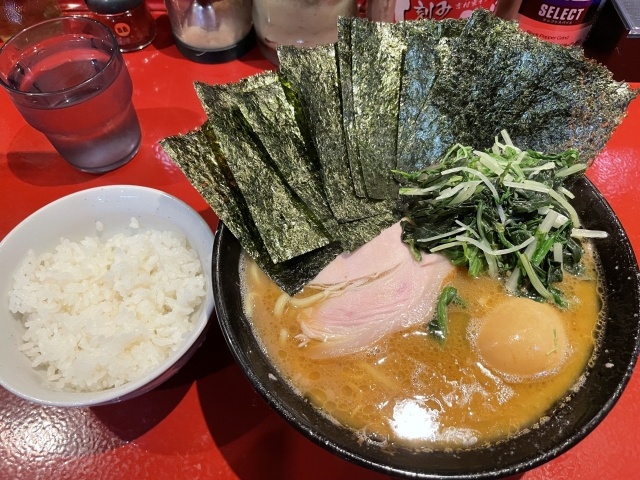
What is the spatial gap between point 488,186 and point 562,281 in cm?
34

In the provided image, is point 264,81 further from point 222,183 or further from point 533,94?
point 533,94

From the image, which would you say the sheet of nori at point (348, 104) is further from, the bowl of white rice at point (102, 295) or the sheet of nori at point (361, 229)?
the bowl of white rice at point (102, 295)

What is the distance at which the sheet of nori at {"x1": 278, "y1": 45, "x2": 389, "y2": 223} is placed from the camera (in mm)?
1330

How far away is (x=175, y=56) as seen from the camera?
219cm

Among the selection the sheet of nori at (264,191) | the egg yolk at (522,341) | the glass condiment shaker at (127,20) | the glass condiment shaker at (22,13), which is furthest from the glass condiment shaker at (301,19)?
the egg yolk at (522,341)

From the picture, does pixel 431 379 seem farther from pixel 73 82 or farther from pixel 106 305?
pixel 73 82

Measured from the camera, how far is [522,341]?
1.17 meters

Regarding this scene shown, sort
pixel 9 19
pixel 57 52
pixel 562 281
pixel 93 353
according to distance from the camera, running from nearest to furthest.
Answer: pixel 93 353 → pixel 562 281 → pixel 57 52 → pixel 9 19

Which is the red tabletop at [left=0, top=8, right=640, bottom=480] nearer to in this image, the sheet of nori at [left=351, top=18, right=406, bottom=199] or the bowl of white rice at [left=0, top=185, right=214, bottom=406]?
the bowl of white rice at [left=0, top=185, right=214, bottom=406]

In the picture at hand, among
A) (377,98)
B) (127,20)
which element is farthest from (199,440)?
(127,20)

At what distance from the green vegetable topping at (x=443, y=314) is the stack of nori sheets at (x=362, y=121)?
26 cm

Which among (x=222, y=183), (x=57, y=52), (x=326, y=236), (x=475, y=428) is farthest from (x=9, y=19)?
(x=475, y=428)

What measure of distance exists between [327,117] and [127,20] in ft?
4.18

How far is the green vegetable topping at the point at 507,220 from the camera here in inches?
50.1
